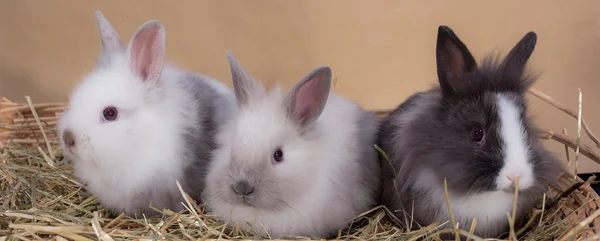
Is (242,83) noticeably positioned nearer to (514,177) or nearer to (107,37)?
(107,37)

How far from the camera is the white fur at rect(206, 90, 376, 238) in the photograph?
1.81m

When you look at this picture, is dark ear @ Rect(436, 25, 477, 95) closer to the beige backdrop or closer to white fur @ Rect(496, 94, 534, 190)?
white fur @ Rect(496, 94, 534, 190)

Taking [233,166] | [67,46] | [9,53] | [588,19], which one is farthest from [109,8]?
[588,19]

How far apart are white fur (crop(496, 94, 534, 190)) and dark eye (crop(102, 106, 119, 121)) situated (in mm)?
1319

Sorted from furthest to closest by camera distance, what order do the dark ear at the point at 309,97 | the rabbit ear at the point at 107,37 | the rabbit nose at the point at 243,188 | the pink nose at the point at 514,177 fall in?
the rabbit ear at the point at 107,37 → the dark ear at the point at 309,97 → the rabbit nose at the point at 243,188 → the pink nose at the point at 514,177

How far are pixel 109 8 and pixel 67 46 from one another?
0.46 m

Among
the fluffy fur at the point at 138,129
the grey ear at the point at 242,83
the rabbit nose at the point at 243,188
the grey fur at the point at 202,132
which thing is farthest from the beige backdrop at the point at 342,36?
the rabbit nose at the point at 243,188

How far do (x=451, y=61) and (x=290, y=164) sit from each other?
67cm

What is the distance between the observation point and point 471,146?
1.75 metres

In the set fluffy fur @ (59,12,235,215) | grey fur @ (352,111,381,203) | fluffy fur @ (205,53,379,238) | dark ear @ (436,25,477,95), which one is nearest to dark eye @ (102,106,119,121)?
fluffy fur @ (59,12,235,215)

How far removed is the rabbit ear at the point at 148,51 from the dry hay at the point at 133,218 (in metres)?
0.50

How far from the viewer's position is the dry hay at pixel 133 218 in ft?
5.90

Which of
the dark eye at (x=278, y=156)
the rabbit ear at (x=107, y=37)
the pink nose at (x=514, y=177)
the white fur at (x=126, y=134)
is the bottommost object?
the pink nose at (x=514, y=177)

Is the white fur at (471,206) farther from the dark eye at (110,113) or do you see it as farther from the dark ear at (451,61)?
the dark eye at (110,113)
